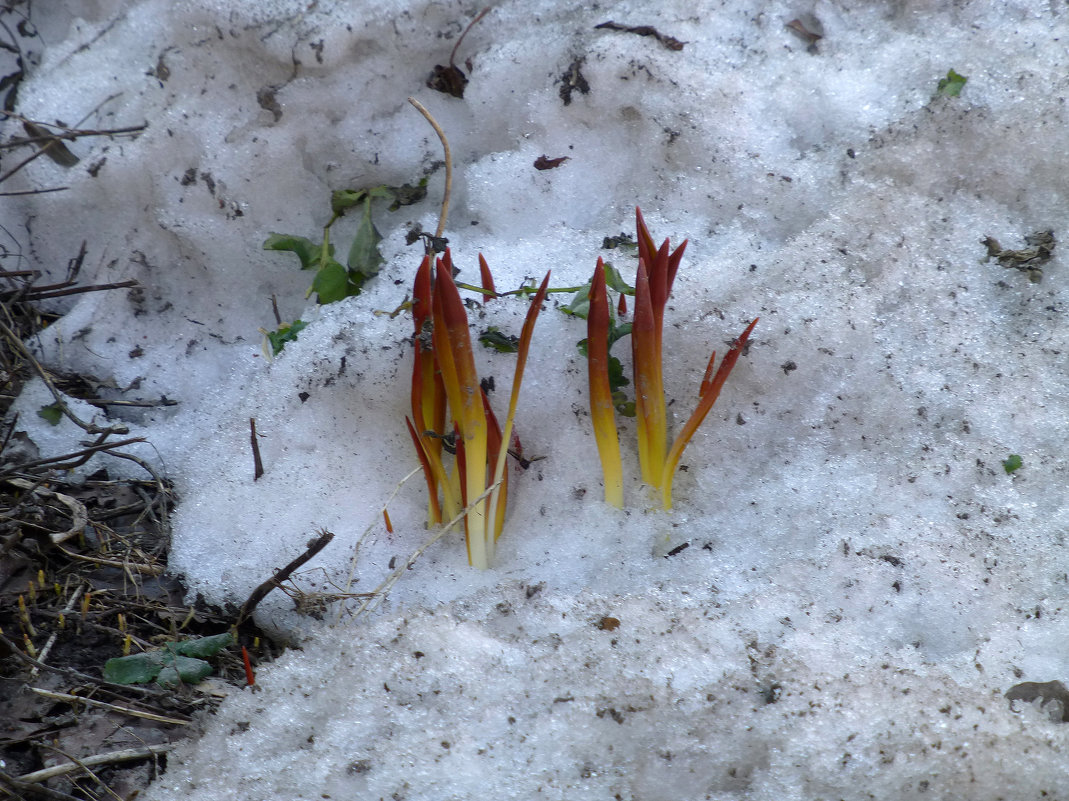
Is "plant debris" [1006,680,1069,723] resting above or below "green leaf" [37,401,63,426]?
below

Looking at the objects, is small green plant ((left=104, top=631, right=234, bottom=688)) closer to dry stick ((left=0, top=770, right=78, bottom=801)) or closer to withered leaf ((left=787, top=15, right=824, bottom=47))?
dry stick ((left=0, top=770, right=78, bottom=801))

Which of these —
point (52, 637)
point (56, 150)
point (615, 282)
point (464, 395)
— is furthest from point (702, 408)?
point (56, 150)

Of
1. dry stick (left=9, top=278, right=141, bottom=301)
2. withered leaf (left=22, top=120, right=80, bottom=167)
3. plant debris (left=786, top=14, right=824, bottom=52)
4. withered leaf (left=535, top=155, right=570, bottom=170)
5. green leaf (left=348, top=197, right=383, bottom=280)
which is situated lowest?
green leaf (left=348, top=197, right=383, bottom=280)

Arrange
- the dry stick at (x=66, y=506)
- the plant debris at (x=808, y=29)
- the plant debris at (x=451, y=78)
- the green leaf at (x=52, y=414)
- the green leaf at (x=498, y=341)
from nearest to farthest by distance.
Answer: the dry stick at (x=66, y=506), the green leaf at (x=498, y=341), the green leaf at (x=52, y=414), the plant debris at (x=808, y=29), the plant debris at (x=451, y=78)

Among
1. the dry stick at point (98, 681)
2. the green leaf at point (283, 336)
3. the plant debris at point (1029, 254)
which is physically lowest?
the dry stick at point (98, 681)

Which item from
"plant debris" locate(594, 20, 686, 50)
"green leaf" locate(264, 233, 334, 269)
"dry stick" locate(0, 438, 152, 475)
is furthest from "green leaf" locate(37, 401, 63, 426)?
"plant debris" locate(594, 20, 686, 50)

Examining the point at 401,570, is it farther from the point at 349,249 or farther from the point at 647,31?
the point at 647,31

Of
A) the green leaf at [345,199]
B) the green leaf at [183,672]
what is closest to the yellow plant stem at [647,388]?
the green leaf at [183,672]

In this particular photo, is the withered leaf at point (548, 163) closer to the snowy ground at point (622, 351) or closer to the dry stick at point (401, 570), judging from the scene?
the snowy ground at point (622, 351)
